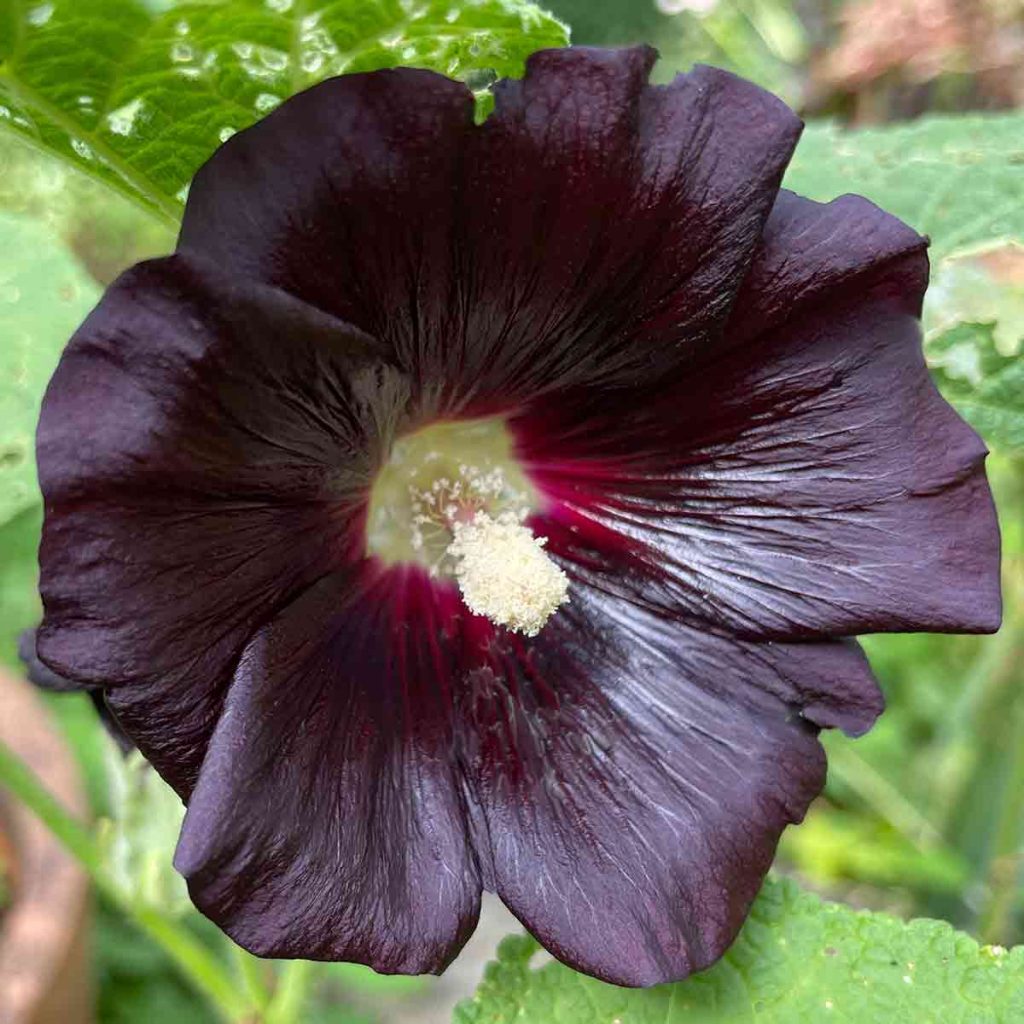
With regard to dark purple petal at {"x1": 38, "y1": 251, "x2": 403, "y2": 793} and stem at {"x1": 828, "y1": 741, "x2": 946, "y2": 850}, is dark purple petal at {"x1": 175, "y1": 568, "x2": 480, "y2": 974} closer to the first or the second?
dark purple petal at {"x1": 38, "y1": 251, "x2": 403, "y2": 793}

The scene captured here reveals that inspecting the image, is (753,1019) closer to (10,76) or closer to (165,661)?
(165,661)

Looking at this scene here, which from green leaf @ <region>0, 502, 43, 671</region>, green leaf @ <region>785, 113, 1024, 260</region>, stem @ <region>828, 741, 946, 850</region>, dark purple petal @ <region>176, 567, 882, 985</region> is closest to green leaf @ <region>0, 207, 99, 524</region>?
dark purple petal @ <region>176, 567, 882, 985</region>

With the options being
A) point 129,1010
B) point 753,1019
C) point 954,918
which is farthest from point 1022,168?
point 129,1010

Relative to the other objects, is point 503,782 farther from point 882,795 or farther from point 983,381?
point 882,795

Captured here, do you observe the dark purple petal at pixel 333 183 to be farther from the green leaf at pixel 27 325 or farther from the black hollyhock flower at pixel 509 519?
the green leaf at pixel 27 325

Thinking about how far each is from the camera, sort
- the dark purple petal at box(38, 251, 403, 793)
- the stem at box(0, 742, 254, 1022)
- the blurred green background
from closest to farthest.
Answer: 1. the dark purple petal at box(38, 251, 403, 793)
2. the stem at box(0, 742, 254, 1022)
3. the blurred green background

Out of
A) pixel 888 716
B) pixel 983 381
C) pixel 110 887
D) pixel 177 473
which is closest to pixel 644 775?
pixel 177 473
